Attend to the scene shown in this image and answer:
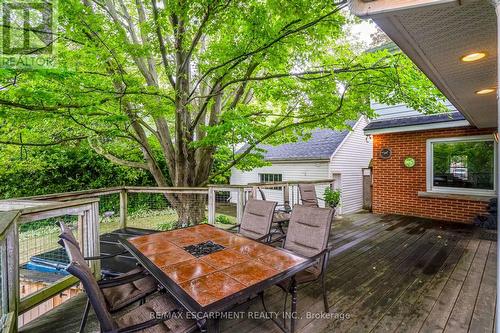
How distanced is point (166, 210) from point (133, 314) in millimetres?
5793

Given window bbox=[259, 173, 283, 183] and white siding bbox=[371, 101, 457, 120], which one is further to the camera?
window bbox=[259, 173, 283, 183]

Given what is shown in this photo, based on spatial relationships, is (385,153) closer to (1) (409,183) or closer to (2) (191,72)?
(1) (409,183)

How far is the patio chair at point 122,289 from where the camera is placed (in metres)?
1.93

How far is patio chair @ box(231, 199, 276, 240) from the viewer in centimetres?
320

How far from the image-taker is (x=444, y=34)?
1.88m

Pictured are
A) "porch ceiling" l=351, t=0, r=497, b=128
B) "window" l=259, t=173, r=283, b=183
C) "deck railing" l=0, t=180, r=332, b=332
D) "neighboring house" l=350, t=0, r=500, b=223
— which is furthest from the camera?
"window" l=259, t=173, r=283, b=183

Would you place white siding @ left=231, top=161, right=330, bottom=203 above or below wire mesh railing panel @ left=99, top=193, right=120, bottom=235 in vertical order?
above

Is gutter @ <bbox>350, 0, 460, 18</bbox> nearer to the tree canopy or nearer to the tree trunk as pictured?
the tree canopy

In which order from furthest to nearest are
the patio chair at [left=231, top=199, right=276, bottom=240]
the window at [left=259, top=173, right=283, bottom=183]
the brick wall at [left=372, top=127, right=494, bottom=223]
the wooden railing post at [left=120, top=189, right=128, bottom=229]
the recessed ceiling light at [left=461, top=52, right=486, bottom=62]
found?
1. the window at [left=259, top=173, right=283, bottom=183]
2. the brick wall at [left=372, top=127, right=494, bottom=223]
3. the wooden railing post at [left=120, top=189, right=128, bottom=229]
4. the patio chair at [left=231, top=199, right=276, bottom=240]
5. the recessed ceiling light at [left=461, top=52, right=486, bottom=62]

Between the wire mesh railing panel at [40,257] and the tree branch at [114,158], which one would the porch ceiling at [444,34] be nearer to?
the wire mesh railing panel at [40,257]

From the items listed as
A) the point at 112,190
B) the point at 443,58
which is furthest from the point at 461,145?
the point at 112,190

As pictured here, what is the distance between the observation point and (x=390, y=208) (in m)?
7.31

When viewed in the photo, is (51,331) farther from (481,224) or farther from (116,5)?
(481,224)

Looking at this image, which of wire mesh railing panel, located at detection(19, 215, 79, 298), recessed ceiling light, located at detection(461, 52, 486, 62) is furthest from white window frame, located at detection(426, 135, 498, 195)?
wire mesh railing panel, located at detection(19, 215, 79, 298)
